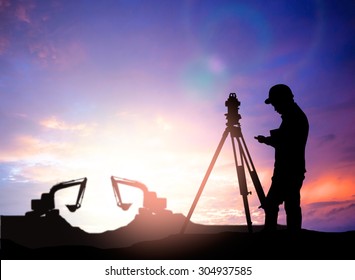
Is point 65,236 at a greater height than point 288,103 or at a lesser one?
lesser

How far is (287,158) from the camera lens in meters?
8.28

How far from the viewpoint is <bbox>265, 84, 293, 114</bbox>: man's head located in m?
8.49

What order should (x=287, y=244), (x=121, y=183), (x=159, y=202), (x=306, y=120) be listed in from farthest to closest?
(x=159, y=202)
(x=121, y=183)
(x=306, y=120)
(x=287, y=244)

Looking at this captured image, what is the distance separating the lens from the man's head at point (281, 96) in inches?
334

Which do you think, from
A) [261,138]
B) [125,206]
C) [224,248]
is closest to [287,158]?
[261,138]

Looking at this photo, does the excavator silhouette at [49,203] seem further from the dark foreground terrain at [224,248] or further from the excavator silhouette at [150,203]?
the dark foreground terrain at [224,248]

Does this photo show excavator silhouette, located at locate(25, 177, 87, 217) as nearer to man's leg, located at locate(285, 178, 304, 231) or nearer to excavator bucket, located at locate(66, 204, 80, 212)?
excavator bucket, located at locate(66, 204, 80, 212)

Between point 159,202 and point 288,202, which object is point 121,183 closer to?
point 159,202

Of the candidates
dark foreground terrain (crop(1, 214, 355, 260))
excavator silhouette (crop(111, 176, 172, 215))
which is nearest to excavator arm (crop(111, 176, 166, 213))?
excavator silhouette (crop(111, 176, 172, 215))

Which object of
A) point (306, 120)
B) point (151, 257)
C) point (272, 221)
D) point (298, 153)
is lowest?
point (151, 257)

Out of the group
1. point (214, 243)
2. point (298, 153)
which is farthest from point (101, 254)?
point (298, 153)

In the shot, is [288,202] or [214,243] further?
[214,243]

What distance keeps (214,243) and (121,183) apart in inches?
671

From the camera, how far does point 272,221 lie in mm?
8539
